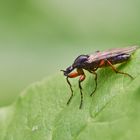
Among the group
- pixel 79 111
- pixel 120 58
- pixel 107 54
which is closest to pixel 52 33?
pixel 107 54


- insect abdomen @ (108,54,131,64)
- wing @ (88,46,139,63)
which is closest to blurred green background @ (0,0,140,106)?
wing @ (88,46,139,63)

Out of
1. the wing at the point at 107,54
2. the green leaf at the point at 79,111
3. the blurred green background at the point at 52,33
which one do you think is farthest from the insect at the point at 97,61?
the blurred green background at the point at 52,33

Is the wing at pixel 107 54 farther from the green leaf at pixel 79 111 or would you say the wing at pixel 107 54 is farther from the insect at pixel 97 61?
the green leaf at pixel 79 111

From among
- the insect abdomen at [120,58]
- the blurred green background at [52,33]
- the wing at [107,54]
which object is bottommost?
the insect abdomen at [120,58]

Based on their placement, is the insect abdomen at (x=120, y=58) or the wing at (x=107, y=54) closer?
the insect abdomen at (x=120, y=58)

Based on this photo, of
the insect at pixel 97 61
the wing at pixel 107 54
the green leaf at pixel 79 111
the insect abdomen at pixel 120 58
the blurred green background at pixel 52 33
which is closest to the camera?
the green leaf at pixel 79 111

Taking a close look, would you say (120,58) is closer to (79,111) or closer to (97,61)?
(97,61)

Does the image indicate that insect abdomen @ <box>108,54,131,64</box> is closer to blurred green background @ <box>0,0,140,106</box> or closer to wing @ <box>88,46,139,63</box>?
wing @ <box>88,46,139,63</box>
